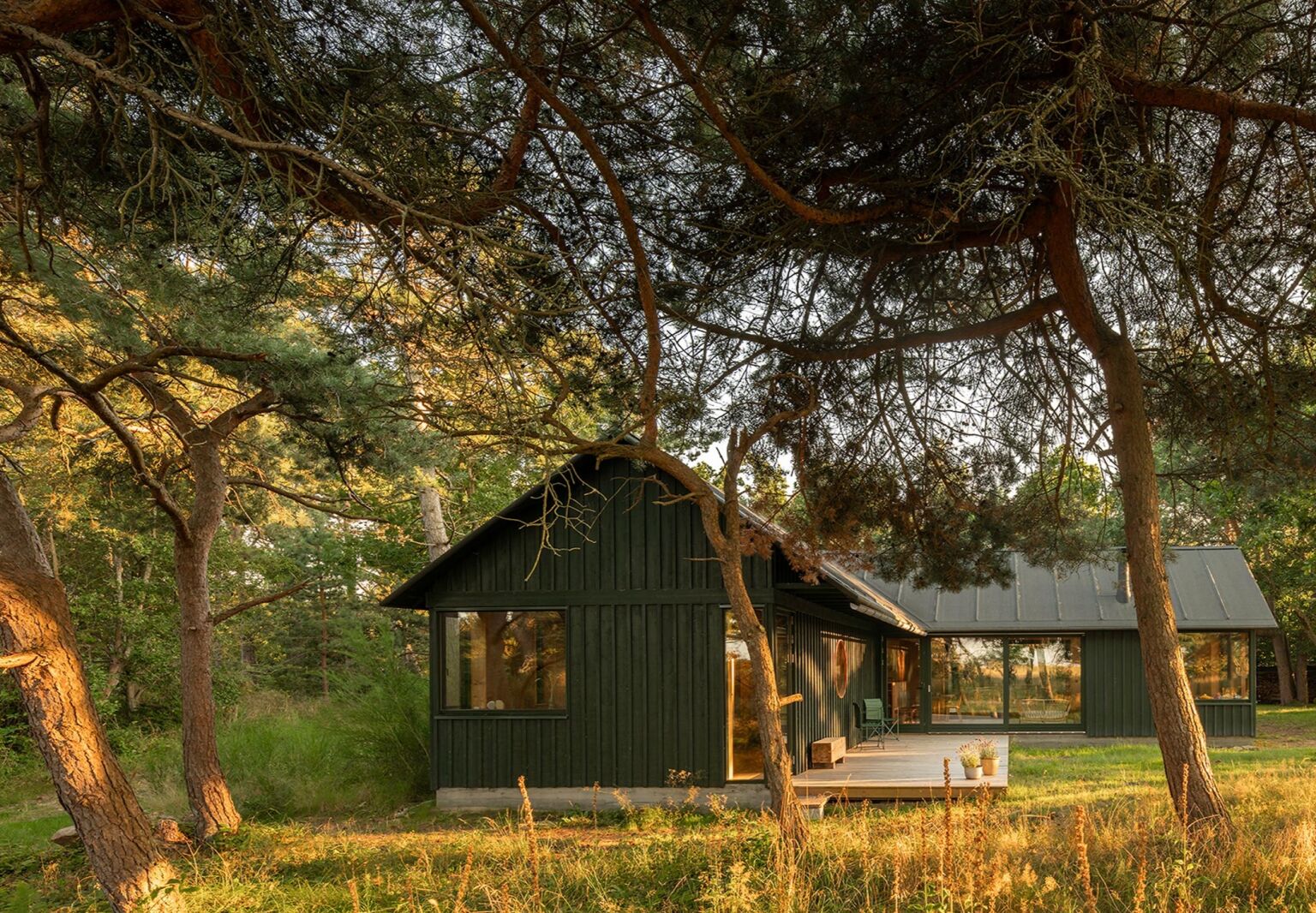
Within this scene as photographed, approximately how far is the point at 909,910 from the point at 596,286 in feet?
15.3

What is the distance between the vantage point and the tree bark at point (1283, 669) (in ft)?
107

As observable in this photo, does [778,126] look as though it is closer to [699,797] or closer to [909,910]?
[909,910]

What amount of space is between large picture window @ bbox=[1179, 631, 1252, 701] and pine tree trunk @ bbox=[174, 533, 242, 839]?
1650cm

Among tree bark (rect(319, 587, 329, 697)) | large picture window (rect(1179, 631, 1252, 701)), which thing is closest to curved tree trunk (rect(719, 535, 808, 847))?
large picture window (rect(1179, 631, 1252, 701))

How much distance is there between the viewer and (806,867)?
22.1 ft

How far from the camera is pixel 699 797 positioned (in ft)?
43.3

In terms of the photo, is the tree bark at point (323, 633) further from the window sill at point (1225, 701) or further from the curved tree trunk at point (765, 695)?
the curved tree trunk at point (765, 695)

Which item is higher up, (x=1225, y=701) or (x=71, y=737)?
(x=71, y=737)

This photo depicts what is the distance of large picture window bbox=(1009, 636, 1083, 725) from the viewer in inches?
835

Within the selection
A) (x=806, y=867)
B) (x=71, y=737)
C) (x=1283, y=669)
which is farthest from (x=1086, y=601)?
(x=71, y=737)

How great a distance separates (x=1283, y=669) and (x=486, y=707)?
1087 inches

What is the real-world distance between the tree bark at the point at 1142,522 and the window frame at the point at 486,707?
7.41m

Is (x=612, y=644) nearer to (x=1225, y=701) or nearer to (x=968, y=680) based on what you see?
(x=968, y=680)

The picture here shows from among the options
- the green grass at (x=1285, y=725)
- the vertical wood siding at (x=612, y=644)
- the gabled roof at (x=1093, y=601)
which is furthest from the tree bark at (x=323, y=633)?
the green grass at (x=1285, y=725)
